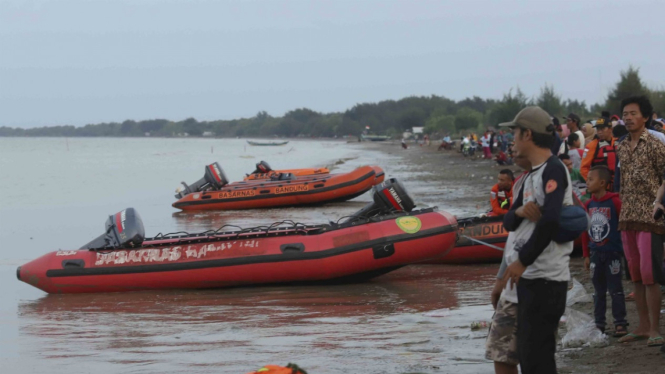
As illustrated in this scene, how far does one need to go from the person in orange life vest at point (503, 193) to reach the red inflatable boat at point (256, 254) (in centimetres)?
74

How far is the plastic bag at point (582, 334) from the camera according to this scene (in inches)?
208

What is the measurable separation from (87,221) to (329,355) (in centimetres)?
1535

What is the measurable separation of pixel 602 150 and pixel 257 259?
4.02 metres

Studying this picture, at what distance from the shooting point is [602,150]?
7.36 metres

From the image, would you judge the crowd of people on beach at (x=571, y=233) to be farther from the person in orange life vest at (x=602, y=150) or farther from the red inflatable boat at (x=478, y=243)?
the red inflatable boat at (x=478, y=243)

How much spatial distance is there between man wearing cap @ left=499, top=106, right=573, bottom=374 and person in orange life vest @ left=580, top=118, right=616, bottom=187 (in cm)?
374

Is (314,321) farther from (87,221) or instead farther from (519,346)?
(87,221)

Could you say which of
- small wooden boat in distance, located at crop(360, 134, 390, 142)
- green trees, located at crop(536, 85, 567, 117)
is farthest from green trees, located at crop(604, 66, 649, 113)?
small wooden boat in distance, located at crop(360, 134, 390, 142)

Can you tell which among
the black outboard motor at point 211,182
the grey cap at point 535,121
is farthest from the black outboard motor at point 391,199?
the black outboard motor at point 211,182

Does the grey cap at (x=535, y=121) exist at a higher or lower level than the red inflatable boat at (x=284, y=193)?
higher

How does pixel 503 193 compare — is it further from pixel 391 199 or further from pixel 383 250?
pixel 383 250

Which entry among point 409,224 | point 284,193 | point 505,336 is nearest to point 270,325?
point 409,224

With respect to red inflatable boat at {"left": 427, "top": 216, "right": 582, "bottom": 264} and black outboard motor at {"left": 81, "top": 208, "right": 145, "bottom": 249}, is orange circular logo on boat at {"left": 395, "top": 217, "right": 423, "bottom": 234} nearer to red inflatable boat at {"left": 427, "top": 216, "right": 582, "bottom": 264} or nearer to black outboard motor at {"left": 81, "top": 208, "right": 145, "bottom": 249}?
red inflatable boat at {"left": 427, "top": 216, "right": 582, "bottom": 264}

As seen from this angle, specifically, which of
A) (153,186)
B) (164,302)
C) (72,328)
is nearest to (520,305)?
(72,328)
